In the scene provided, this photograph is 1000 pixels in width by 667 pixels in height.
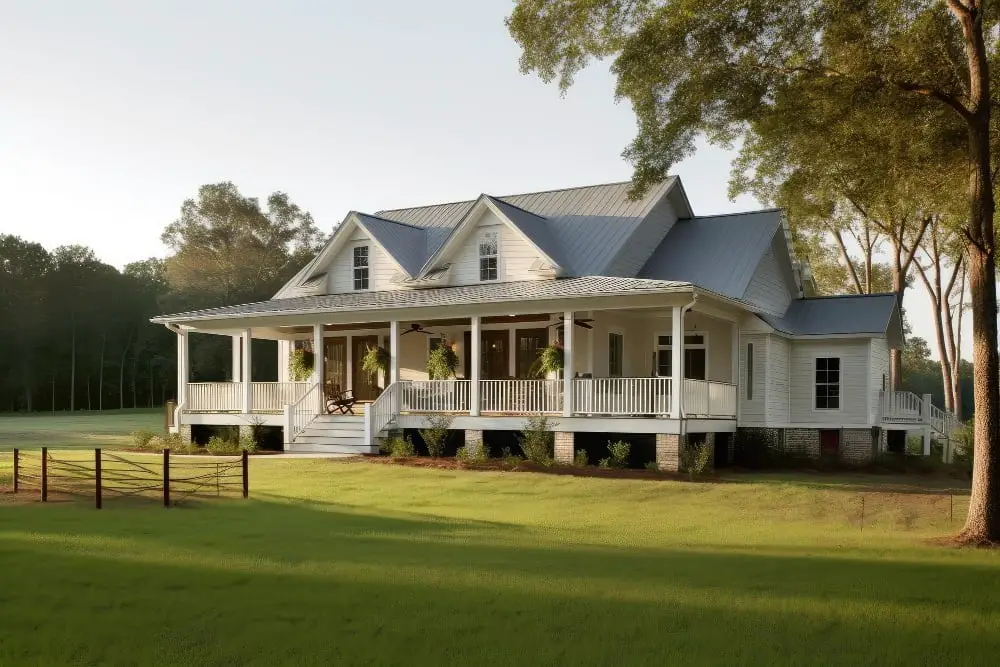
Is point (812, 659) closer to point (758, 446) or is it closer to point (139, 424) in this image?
point (758, 446)

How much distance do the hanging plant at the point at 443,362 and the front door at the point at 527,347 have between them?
221 cm

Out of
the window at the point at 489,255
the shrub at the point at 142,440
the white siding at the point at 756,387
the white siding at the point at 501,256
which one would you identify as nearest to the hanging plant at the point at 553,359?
the white siding at the point at 501,256

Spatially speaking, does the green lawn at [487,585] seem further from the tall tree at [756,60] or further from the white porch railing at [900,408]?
the white porch railing at [900,408]

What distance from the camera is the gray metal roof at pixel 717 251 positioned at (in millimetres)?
28109

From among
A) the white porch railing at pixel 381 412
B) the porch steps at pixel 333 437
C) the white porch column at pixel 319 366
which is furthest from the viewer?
the white porch column at pixel 319 366

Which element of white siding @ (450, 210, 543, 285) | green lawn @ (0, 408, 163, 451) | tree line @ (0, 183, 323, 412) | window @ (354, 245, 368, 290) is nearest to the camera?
white siding @ (450, 210, 543, 285)

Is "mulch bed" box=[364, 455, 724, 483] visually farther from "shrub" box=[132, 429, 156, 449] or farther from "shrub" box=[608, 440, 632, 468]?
"shrub" box=[132, 429, 156, 449]

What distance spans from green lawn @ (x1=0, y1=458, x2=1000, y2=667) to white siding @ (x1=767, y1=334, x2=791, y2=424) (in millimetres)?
10195

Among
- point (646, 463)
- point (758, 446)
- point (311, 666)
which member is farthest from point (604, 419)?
point (311, 666)

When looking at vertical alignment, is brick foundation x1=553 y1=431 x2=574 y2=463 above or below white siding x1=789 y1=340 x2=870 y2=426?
below

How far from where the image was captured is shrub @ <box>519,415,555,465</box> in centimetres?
2303

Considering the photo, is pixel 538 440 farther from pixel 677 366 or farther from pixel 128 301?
pixel 128 301

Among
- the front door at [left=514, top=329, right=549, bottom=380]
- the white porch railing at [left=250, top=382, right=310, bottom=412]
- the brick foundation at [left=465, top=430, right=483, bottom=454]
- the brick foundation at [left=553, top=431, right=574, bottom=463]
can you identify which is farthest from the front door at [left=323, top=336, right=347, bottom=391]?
the brick foundation at [left=553, top=431, right=574, bottom=463]

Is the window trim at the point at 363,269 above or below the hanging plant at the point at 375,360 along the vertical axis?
above
